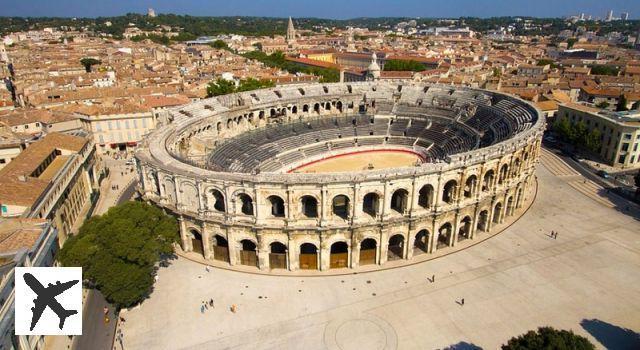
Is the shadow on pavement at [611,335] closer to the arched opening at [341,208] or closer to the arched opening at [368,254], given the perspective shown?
the arched opening at [368,254]

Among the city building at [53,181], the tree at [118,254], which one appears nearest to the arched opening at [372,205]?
the tree at [118,254]

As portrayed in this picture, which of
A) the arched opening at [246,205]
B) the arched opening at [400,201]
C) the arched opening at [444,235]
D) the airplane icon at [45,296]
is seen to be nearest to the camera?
the airplane icon at [45,296]

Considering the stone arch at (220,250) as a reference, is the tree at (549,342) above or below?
above

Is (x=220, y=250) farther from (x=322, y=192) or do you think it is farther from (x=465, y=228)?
(x=465, y=228)

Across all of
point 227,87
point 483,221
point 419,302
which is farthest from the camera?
point 227,87

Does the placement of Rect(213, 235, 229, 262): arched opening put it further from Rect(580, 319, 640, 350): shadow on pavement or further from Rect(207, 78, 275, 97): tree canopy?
Rect(207, 78, 275, 97): tree canopy

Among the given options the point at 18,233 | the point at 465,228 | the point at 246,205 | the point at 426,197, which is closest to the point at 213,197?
the point at 246,205

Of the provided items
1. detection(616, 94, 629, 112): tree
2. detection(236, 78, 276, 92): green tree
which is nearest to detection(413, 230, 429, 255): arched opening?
detection(236, 78, 276, 92): green tree
